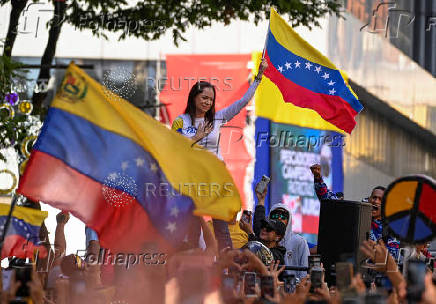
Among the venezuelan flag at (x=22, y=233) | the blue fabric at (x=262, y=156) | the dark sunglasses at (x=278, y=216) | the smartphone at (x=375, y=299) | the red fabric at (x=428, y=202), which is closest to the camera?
the smartphone at (x=375, y=299)

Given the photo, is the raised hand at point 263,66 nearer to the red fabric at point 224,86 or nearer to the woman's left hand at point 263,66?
the woman's left hand at point 263,66

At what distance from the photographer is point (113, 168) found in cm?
703

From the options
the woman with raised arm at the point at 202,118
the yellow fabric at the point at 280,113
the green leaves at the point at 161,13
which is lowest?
the woman with raised arm at the point at 202,118

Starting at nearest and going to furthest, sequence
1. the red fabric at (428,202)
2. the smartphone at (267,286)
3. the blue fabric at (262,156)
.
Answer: the smartphone at (267,286) → the red fabric at (428,202) → the blue fabric at (262,156)

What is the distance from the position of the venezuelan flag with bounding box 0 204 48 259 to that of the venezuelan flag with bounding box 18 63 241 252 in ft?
8.07

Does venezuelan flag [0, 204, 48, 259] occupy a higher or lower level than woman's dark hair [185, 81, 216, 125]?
lower

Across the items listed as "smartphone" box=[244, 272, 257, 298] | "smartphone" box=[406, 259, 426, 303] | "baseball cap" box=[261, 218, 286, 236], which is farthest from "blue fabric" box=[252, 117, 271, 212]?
"smartphone" box=[406, 259, 426, 303]

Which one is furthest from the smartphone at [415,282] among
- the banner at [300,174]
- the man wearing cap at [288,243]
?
the banner at [300,174]

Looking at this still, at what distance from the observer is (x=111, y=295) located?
6.30m

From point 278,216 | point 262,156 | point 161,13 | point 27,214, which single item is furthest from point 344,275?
point 262,156

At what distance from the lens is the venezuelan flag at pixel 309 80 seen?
34.7ft

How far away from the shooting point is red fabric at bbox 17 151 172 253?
6.87 meters

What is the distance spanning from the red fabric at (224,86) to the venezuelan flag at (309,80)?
6.71m

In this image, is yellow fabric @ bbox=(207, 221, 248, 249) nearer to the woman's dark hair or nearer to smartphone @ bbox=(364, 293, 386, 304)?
the woman's dark hair
